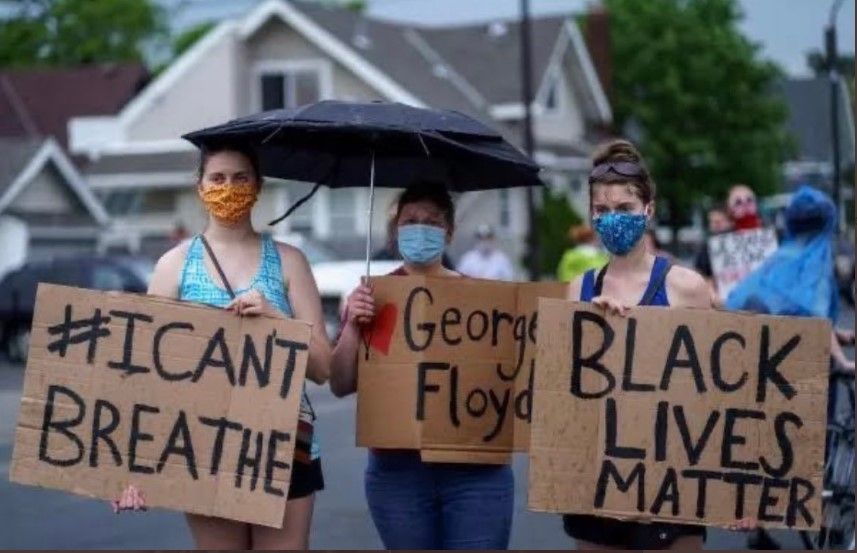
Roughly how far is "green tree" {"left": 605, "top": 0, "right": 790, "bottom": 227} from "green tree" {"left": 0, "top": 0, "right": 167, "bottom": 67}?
94.8 ft

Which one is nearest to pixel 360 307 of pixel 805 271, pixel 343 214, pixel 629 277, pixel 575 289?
pixel 575 289

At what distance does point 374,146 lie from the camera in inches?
241

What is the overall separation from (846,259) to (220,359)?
84.7 feet

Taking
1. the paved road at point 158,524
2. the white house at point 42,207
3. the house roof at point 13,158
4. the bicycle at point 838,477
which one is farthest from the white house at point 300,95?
→ the bicycle at point 838,477

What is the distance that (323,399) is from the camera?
18.5m

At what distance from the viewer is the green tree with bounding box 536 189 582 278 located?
44109 millimetres

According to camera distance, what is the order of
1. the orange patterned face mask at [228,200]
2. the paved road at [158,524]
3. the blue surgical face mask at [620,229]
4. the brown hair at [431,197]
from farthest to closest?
the paved road at [158,524]
the brown hair at [431,197]
the orange patterned face mask at [228,200]
the blue surgical face mask at [620,229]

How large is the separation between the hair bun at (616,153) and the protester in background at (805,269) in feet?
11.6

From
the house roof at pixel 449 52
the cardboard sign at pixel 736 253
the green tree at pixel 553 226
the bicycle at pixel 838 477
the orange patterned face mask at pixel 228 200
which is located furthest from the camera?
the house roof at pixel 449 52

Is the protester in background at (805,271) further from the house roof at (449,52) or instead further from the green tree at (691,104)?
the green tree at (691,104)

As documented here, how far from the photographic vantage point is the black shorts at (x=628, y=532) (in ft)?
16.8

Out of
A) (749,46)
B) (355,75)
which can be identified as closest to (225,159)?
(355,75)

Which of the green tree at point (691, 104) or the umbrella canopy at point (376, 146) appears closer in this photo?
the umbrella canopy at point (376, 146)

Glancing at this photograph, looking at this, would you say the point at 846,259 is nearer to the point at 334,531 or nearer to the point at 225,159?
the point at 334,531
